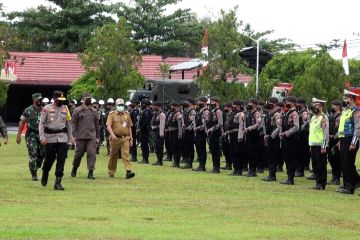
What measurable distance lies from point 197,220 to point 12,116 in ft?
155

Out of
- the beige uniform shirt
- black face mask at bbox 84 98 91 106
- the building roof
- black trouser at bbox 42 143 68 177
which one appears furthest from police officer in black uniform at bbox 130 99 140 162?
the building roof

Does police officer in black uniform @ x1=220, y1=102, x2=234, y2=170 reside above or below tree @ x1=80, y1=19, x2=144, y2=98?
below

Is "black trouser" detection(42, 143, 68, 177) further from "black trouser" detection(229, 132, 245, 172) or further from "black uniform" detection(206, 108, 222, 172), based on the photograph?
"black uniform" detection(206, 108, 222, 172)

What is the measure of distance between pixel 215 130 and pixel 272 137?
281 cm

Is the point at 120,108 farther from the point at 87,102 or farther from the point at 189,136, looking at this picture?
the point at 189,136

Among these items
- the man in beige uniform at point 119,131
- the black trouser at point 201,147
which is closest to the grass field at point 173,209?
the man in beige uniform at point 119,131

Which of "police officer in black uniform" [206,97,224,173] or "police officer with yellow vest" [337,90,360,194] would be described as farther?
"police officer in black uniform" [206,97,224,173]

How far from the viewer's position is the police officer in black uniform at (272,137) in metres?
22.0

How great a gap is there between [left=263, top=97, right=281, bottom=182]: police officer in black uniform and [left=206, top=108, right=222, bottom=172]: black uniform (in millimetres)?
2158

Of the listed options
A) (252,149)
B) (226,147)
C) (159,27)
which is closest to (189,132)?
(226,147)

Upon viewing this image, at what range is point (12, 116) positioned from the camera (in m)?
60.0

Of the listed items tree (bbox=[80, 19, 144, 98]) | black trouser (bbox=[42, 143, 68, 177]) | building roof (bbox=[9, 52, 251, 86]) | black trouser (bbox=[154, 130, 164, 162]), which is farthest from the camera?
building roof (bbox=[9, 52, 251, 86])

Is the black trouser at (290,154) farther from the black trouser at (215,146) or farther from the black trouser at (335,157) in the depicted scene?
the black trouser at (215,146)

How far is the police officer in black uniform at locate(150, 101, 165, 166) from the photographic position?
27.8 meters
